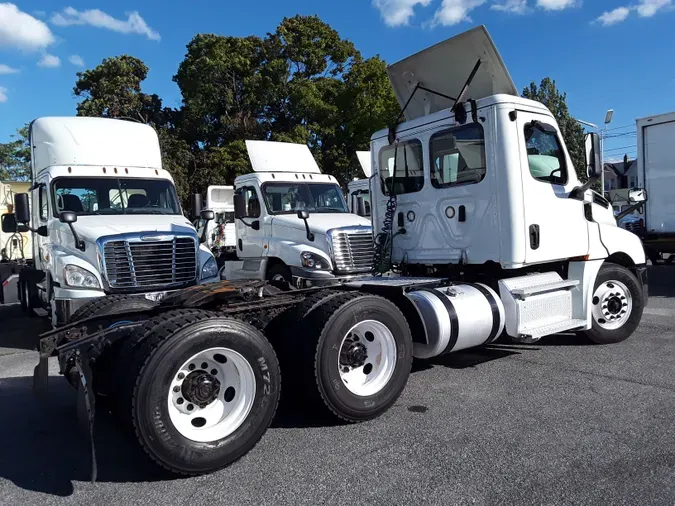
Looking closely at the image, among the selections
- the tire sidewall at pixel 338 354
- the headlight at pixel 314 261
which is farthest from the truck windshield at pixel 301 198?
the tire sidewall at pixel 338 354

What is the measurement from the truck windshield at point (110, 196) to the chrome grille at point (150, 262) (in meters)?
1.12

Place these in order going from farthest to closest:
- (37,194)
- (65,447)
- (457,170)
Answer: (37,194) → (457,170) → (65,447)

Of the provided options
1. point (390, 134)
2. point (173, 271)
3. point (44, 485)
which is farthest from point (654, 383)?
point (173, 271)

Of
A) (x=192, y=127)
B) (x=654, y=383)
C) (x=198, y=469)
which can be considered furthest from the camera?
(x=192, y=127)

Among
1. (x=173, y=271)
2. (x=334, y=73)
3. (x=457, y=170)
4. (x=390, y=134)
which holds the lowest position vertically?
(x=173, y=271)

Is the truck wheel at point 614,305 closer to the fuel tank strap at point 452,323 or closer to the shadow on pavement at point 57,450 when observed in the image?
the fuel tank strap at point 452,323

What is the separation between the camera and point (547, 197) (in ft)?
19.8

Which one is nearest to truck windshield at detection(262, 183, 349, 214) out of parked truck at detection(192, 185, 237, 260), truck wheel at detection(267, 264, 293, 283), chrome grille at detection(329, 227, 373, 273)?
truck wheel at detection(267, 264, 293, 283)

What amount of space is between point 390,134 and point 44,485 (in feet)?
16.8

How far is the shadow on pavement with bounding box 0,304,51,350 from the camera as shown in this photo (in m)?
8.49

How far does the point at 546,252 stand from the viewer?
6.01m

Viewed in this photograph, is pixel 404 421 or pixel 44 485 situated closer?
pixel 44 485

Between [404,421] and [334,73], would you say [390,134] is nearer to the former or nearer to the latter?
[404,421]

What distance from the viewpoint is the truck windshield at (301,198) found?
10773mm
